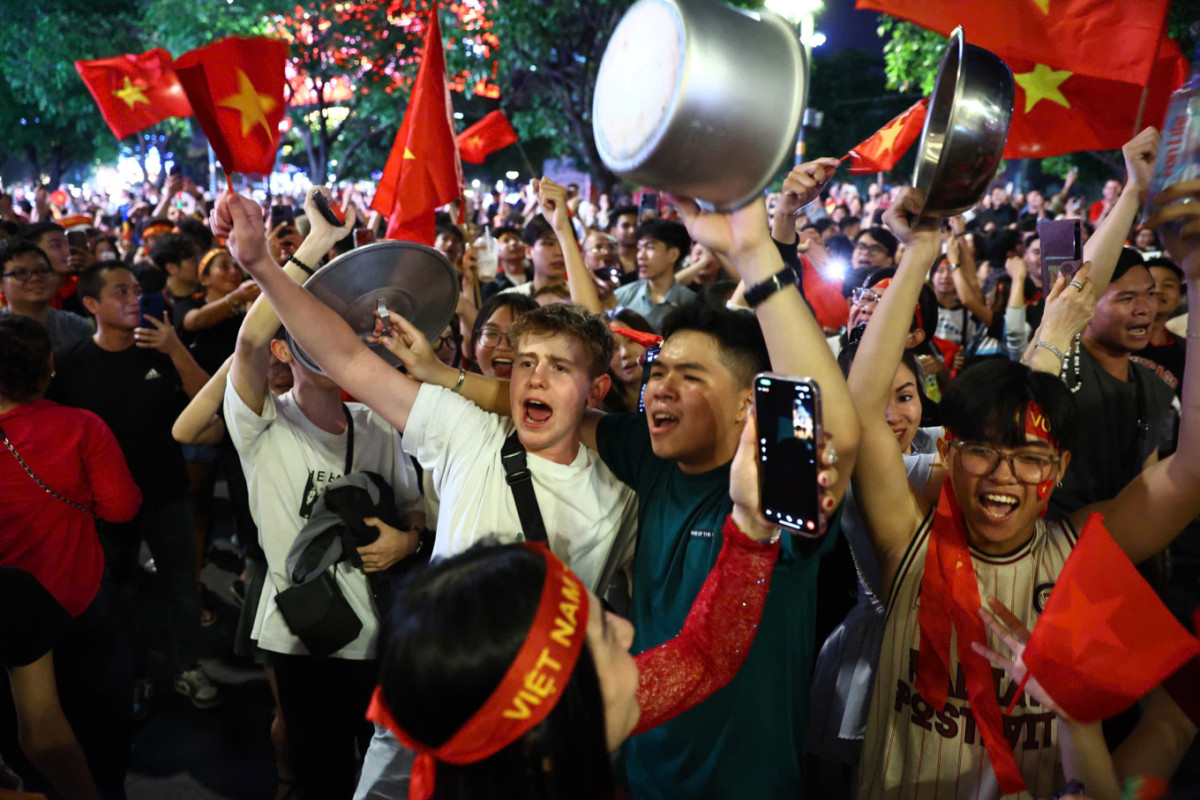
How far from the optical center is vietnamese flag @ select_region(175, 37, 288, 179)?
4676 mm

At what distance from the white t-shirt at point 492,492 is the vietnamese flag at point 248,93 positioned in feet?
8.63

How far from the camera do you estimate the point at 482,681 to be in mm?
1387

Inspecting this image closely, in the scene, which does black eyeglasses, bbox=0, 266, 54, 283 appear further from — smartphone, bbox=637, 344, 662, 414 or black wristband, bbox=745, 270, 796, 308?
black wristband, bbox=745, 270, 796, 308

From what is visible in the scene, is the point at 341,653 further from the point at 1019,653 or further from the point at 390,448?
the point at 1019,653

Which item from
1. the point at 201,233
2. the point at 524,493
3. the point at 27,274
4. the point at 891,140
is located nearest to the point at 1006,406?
the point at 524,493

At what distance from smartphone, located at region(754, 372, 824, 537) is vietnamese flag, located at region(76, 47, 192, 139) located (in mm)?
9612

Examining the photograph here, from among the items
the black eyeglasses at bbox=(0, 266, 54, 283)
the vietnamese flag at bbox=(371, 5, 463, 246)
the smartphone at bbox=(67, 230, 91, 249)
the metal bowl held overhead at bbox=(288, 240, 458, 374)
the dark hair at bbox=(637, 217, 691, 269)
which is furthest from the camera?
the smartphone at bbox=(67, 230, 91, 249)

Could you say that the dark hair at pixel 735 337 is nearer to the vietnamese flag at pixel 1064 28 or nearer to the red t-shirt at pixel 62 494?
the vietnamese flag at pixel 1064 28

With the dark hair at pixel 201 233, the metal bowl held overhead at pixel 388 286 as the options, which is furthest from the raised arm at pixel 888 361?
the dark hair at pixel 201 233

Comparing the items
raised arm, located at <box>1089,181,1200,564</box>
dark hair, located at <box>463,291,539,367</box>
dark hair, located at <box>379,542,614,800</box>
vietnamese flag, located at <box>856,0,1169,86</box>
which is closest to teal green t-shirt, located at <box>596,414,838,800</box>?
dark hair, located at <box>379,542,614,800</box>

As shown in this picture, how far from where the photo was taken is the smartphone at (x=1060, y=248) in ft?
10.4

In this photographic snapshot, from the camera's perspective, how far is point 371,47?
23875mm

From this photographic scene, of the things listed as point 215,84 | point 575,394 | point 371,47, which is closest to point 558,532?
point 575,394

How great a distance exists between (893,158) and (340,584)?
14.3 feet
